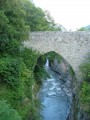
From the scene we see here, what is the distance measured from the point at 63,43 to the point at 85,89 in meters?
3.74

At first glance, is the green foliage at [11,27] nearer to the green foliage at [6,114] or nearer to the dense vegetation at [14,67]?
the dense vegetation at [14,67]

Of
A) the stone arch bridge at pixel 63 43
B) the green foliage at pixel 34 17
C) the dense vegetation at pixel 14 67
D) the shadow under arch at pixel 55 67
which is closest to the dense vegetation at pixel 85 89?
the stone arch bridge at pixel 63 43

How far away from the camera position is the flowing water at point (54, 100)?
20852 millimetres

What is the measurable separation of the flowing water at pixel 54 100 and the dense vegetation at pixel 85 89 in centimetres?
329

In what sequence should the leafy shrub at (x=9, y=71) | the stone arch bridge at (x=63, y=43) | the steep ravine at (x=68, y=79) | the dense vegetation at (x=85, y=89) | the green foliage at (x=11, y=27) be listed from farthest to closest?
the stone arch bridge at (x=63, y=43) → the steep ravine at (x=68, y=79) → the dense vegetation at (x=85, y=89) → the green foliage at (x=11, y=27) → the leafy shrub at (x=9, y=71)

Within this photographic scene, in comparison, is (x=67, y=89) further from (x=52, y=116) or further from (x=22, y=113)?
(x=22, y=113)

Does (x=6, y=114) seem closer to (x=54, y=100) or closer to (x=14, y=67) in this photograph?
(x=14, y=67)

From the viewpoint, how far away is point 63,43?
19.6 meters

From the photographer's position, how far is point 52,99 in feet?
77.8

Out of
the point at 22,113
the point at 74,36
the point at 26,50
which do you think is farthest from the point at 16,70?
the point at 74,36

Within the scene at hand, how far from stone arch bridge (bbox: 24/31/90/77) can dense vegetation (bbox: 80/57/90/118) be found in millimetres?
1062

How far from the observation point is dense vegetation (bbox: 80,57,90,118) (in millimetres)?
16248

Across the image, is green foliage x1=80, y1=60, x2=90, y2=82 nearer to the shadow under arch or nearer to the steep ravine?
the steep ravine

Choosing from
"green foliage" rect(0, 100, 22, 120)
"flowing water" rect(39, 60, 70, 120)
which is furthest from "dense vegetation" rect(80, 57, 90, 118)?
"green foliage" rect(0, 100, 22, 120)
